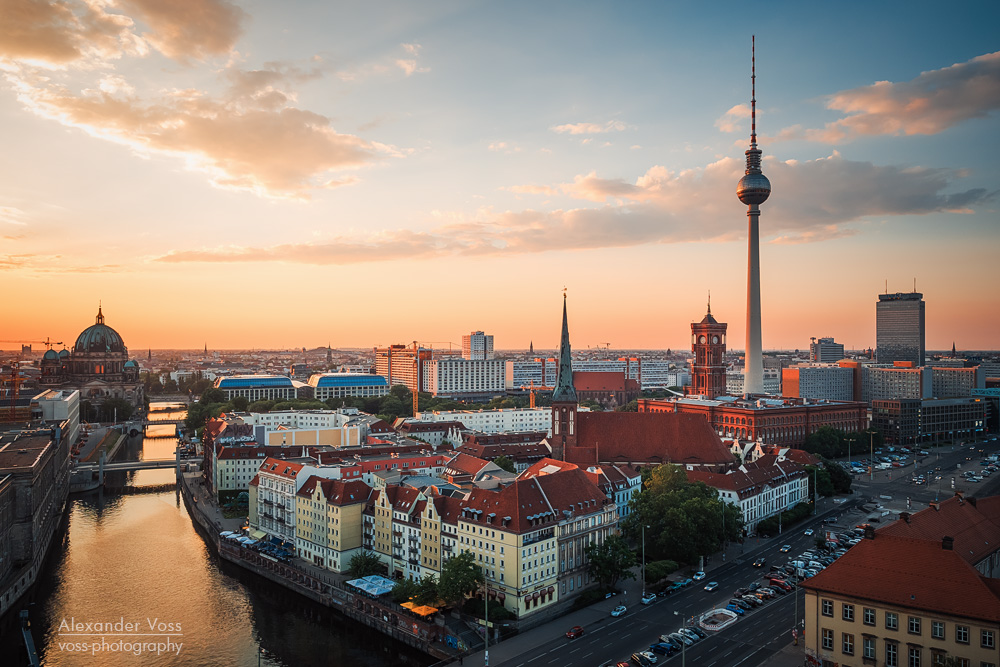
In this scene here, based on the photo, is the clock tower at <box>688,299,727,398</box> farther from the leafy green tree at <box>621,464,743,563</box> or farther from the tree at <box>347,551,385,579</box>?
the tree at <box>347,551,385,579</box>

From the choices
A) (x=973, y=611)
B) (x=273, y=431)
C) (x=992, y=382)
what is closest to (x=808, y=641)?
(x=973, y=611)

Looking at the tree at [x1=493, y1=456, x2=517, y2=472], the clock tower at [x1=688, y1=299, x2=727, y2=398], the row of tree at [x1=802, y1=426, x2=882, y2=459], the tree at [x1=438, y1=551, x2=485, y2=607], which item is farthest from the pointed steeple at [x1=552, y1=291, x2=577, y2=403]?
the clock tower at [x1=688, y1=299, x2=727, y2=398]

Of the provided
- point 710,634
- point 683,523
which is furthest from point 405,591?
point 683,523

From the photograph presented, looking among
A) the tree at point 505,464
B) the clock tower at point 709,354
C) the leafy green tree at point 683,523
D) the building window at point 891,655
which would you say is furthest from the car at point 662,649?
the clock tower at point 709,354

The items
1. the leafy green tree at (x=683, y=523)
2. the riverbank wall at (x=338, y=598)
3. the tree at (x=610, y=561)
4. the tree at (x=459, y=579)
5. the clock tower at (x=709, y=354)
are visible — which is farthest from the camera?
the clock tower at (x=709, y=354)

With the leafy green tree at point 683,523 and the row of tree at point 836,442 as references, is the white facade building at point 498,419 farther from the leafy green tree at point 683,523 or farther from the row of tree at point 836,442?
the leafy green tree at point 683,523

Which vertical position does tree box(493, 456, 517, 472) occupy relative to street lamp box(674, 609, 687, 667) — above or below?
above
